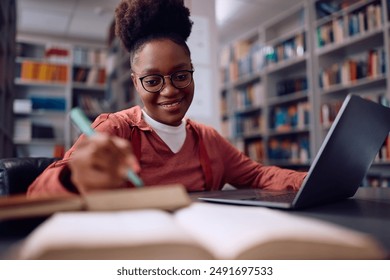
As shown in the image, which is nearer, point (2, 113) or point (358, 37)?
point (2, 113)

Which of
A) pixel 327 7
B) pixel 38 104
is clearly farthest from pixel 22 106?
pixel 327 7

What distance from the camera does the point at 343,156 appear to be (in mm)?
522

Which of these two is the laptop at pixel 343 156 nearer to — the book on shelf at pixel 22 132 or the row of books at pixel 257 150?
the book on shelf at pixel 22 132

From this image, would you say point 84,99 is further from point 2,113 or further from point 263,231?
point 263,231

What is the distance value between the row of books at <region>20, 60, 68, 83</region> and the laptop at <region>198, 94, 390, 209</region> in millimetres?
3525

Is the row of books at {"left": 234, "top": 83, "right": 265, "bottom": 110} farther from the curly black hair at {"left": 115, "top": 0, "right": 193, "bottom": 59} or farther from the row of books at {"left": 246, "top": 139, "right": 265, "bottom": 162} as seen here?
the curly black hair at {"left": 115, "top": 0, "right": 193, "bottom": 59}

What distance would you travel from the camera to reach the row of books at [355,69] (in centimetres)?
265

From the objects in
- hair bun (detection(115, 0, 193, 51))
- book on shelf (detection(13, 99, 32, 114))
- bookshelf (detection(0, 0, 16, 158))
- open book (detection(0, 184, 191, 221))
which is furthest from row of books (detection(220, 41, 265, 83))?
open book (detection(0, 184, 191, 221))

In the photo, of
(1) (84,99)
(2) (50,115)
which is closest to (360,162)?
(1) (84,99)

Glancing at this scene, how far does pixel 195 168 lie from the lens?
84 cm

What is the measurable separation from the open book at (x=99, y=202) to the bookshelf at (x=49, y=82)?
300 cm

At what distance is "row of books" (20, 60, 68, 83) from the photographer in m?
3.74

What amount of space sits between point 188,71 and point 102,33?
130 inches

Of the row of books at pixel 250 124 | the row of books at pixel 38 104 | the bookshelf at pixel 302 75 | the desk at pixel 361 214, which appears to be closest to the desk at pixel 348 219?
the desk at pixel 361 214
